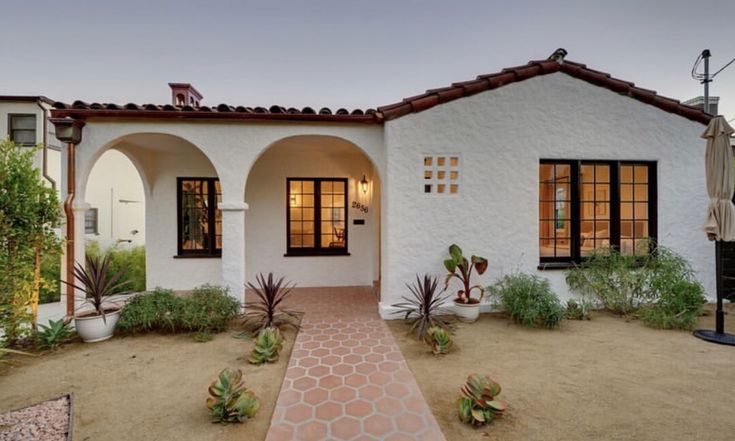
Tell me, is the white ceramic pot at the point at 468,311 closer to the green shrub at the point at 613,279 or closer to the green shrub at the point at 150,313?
the green shrub at the point at 613,279

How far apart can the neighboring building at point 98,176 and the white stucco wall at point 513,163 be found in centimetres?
1014

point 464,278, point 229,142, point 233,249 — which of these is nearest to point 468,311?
point 464,278

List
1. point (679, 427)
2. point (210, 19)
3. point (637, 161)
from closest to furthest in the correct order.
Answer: point (679, 427)
point (637, 161)
point (210, 19)

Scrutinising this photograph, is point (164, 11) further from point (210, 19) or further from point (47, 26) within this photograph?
point (47, 26)

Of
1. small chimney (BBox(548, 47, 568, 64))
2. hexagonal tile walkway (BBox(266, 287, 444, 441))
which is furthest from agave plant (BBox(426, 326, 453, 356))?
small chimney (BBox(548, 47, 568, 64))

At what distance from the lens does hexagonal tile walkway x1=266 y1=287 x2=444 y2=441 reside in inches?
94.7

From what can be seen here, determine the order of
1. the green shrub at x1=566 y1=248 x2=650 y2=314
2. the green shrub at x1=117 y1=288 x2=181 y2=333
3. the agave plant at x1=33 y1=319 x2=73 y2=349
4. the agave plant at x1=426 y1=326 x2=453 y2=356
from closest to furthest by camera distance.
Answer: the agave plant at x1=426 y1=326 x2=453 y2=356, the agave plant at x1=33 y1=319 x2=73 y2=349, the green shrub at x1=117 y1=288 x2=181 y2=333, the green shrub at x1=566 y1=248 x2=650 y2=314

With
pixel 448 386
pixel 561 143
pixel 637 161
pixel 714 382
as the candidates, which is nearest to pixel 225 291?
pixel 448 386

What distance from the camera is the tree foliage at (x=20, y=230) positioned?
11.6 feet

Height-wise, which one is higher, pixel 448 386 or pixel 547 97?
pixel 547 97

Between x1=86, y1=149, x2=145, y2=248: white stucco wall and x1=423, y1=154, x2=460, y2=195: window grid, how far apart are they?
1297 cm

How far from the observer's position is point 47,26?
8.60 meters

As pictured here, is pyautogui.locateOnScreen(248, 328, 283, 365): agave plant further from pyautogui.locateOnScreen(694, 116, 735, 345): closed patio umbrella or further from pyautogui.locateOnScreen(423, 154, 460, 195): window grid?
pyautogui.locateOnScreen(694, 116, 735, 345): closed patio umbrella

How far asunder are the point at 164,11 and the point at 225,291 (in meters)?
9.03
